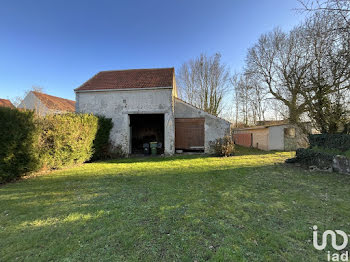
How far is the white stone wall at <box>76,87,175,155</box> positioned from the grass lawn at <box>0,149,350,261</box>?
21.4 feet

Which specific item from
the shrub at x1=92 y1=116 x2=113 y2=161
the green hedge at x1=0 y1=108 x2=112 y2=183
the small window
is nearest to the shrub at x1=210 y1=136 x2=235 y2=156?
the shrub at x1=92 y1=116 x2=113 y2=161

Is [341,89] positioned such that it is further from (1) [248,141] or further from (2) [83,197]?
(1) [248,141]

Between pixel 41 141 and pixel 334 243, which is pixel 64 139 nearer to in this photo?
pixel 41 141

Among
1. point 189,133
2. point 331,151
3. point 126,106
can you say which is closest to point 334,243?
point 331,151

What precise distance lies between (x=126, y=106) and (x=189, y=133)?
556cm

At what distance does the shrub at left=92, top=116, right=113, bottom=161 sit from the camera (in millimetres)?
10734

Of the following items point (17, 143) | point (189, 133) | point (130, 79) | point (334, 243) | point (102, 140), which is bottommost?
point (334, 243)

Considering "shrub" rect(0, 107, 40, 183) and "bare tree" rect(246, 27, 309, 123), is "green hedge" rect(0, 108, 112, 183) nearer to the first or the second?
"shrub" rect(0, 107, 40, 183)

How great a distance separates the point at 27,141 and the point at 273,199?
8970 millimetres

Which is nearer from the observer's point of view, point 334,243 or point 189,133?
point 334,243

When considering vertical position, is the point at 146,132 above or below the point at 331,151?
above

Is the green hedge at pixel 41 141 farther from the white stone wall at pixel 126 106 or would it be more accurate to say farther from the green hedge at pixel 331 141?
the green hedge at pixel 331 141

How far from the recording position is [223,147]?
450 inches

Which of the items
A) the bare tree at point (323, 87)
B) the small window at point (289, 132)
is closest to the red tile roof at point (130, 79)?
the bare tree at point (323, 87)
